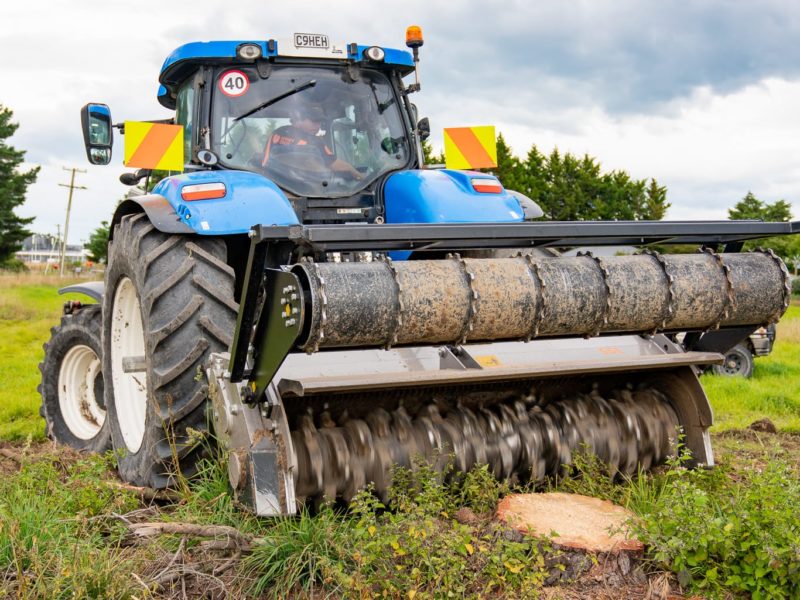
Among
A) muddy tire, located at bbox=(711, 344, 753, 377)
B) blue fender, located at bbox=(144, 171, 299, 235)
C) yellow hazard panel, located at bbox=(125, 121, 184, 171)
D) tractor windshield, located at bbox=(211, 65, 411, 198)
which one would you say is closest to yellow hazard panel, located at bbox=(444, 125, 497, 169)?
tractor windshield, located at bbox=(211, 65, 411, 198)

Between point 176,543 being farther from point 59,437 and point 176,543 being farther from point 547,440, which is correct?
point 59,437

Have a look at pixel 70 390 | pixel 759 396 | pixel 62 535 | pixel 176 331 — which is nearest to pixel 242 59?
pixel 176 331

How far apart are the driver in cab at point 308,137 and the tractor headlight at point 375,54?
432mm

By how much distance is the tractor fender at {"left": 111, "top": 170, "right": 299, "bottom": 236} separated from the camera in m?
3.77

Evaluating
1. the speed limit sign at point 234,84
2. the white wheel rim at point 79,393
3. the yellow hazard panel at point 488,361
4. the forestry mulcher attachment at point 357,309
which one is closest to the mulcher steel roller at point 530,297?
the forestry mulcher attachment at point 357,309

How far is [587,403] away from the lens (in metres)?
4.11

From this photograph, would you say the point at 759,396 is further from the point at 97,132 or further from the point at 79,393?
the point at 97,132

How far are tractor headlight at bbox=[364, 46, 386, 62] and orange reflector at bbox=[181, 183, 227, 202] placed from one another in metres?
1.50

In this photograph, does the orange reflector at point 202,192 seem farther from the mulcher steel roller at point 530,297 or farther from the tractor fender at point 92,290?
the tractor fender at point 92,290

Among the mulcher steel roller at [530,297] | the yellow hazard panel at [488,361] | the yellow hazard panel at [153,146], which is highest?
the yellow hazard panel at [153,146]

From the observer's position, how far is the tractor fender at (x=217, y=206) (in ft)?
12.4

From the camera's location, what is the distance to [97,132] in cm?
489

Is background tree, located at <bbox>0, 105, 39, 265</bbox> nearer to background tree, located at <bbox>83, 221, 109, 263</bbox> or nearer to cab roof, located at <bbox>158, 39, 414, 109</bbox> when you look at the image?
background tree, located at <bbox>83, 221, 109, 263</bbox>

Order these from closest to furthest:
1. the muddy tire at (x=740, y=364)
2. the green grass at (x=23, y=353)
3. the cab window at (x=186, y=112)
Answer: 1. the cab window at (x=186, y=112)
2. the green grass at (x=23, y=353)
3. the muddy tire at (x=740, y=364)
